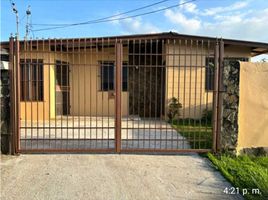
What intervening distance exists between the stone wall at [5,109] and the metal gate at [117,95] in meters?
0.12

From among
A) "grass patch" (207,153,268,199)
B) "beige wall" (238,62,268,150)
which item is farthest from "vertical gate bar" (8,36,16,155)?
"beige wall" (238,62,268,150)

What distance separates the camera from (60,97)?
12.0 meters

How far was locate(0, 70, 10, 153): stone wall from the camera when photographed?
5.38 m

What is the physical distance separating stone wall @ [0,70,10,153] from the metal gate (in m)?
0.12

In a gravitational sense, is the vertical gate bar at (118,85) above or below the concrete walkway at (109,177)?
above

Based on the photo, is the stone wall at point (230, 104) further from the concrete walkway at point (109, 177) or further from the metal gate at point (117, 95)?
the concrete walkway at point (109, 177)

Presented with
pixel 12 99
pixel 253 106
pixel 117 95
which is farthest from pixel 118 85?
pixel 253 106

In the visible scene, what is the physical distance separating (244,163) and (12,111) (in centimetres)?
456

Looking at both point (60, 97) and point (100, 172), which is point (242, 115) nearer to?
point (100, 172)

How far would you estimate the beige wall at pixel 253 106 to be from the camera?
219 inches

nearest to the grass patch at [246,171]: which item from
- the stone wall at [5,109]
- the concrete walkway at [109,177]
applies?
the concrete walkway at [109,177]

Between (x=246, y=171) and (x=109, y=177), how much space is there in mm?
2327

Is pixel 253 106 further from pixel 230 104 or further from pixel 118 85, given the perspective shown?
pixel 118 85

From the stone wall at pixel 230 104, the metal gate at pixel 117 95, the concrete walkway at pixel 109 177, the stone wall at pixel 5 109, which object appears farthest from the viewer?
the metal gate at pixel 117 95
